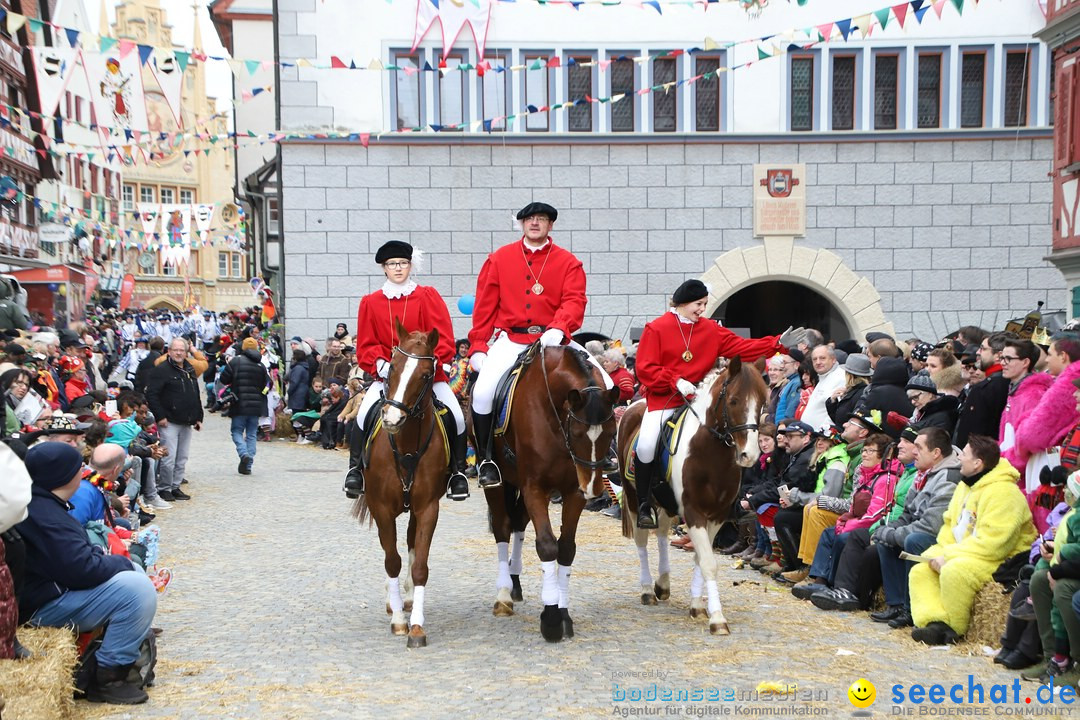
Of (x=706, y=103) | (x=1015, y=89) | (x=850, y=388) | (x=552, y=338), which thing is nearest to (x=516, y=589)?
(x=552, y=338)

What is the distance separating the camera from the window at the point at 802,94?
22016 mm

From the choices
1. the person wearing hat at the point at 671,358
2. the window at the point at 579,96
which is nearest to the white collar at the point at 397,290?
the person wearing hat at the point at 671,358

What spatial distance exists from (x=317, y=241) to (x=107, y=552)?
1539 cm

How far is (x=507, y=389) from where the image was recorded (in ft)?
27.7

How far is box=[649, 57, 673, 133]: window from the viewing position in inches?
869

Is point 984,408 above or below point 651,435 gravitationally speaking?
above

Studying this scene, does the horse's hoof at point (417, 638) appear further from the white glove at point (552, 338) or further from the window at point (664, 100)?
the window at point (664, 100)

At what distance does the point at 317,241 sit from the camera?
22.1 m

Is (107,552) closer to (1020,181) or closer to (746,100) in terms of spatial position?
(746,100)

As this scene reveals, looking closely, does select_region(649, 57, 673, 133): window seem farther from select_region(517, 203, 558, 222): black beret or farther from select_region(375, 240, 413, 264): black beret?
select_region(375, 240, 413, 264): black beret

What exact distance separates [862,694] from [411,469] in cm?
340

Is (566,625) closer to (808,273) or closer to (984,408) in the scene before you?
(984,408)

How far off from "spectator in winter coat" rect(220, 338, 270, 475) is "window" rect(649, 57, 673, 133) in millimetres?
8861

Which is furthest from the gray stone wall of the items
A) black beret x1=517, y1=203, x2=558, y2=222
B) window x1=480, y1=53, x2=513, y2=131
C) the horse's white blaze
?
the horse's white blaze
